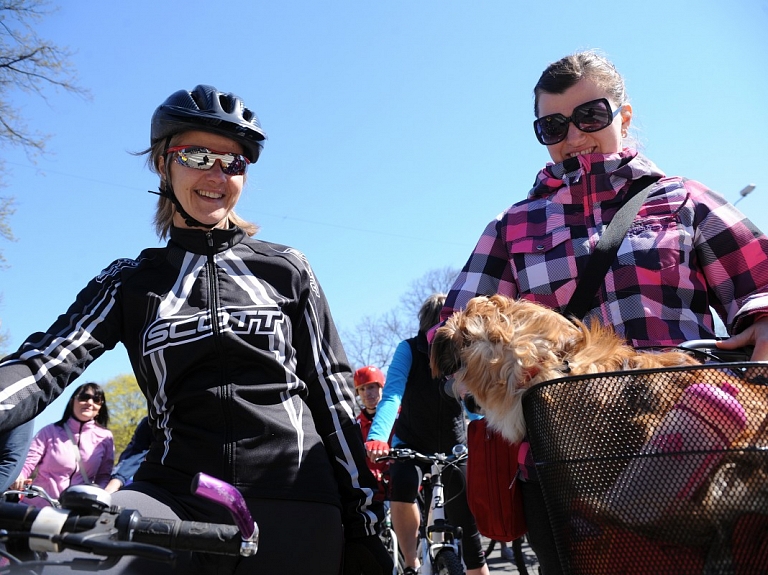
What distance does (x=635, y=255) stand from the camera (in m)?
2.49

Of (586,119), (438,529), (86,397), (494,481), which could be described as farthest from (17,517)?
(86,397)

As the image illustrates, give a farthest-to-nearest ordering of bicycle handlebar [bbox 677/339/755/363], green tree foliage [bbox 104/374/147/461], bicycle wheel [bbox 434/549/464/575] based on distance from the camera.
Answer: green tree foliage [bbox 104/374/147/461]
bicycle wheel [bbox 434/549/464/575]
bicycle handlebar [bbox 677/339/755/363]

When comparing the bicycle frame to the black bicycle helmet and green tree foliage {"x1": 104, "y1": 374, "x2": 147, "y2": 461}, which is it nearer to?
the black bicycle helmet

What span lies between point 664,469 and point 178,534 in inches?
37.4

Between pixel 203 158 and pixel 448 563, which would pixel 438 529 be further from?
pixel 203 158

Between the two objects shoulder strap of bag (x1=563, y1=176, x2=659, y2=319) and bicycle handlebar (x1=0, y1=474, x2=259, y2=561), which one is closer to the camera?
bicycle handlebar (x1=0, y1=474, x2=259, y2=561)

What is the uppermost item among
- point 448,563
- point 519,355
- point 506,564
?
point 519,355

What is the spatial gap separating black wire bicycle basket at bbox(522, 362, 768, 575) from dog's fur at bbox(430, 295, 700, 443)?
0.30m

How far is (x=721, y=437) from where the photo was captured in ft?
4.95

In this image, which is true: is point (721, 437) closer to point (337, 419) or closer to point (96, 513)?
point (96, 513)

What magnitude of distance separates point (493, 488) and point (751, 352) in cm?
84

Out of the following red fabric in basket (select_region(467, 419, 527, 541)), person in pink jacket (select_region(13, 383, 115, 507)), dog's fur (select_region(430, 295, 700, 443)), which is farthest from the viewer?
person in pink jacket (select_region(13, 383, 115, 507))

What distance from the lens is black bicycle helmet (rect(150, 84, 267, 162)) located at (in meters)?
3.03

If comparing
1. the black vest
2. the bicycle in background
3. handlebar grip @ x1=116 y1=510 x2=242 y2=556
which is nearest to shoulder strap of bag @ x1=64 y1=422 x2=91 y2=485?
the black vest
